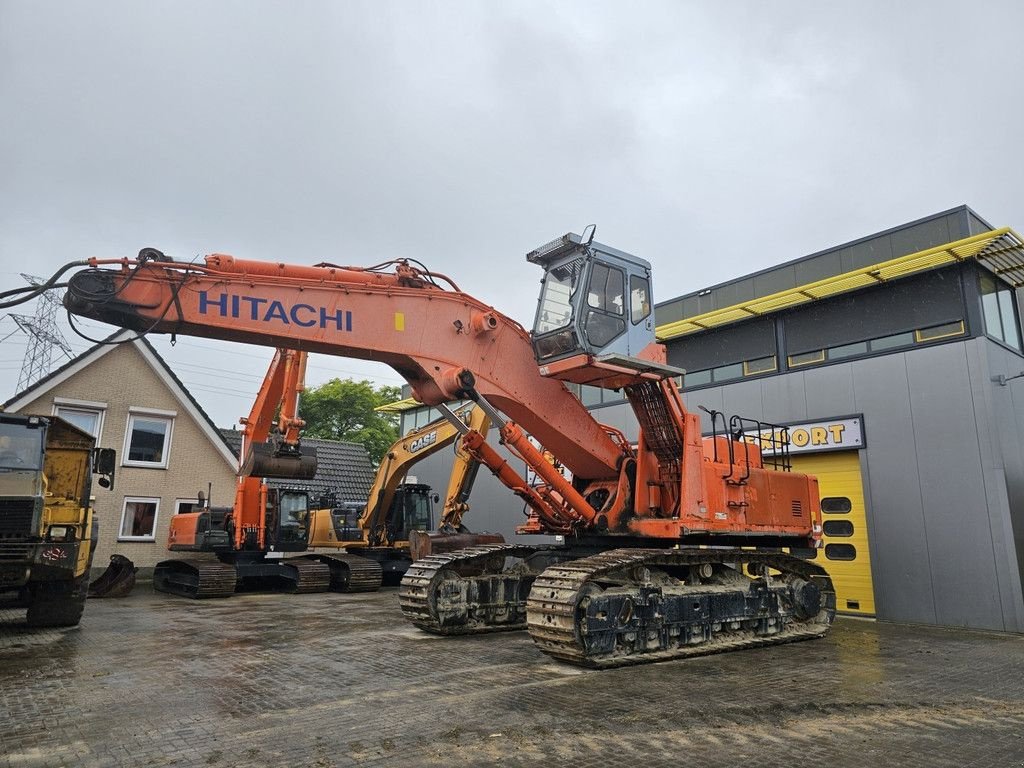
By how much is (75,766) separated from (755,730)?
4.60 metres

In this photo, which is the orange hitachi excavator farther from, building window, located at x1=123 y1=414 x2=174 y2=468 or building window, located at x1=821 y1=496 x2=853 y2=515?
building window, located at x1=123 y1=414 x2=174 y2=468

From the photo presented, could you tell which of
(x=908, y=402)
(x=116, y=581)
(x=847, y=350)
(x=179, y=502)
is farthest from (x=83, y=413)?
(x=908, y=402)

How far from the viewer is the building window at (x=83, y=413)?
1977 centimetres

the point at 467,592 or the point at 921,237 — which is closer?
the point at 467,592

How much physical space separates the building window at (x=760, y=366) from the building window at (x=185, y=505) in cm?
1588

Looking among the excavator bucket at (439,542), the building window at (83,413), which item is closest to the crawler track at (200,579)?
the excavator bucket at (439,542)

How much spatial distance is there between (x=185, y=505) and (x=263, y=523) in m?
6.43

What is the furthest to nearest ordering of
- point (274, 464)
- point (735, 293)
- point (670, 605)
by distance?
point (735, 293), point (274, 464), point (670, 605)

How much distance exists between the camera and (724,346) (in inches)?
627

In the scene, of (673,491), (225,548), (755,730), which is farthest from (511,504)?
(755,730)

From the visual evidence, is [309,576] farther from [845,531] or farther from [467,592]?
[845,531]

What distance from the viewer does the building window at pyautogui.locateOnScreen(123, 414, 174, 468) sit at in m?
20.5

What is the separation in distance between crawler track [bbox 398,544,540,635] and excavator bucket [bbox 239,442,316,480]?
4.85 m

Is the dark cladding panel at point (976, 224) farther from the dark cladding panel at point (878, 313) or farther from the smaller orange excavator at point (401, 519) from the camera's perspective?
the smaller orange excavator at point (401, 519)
